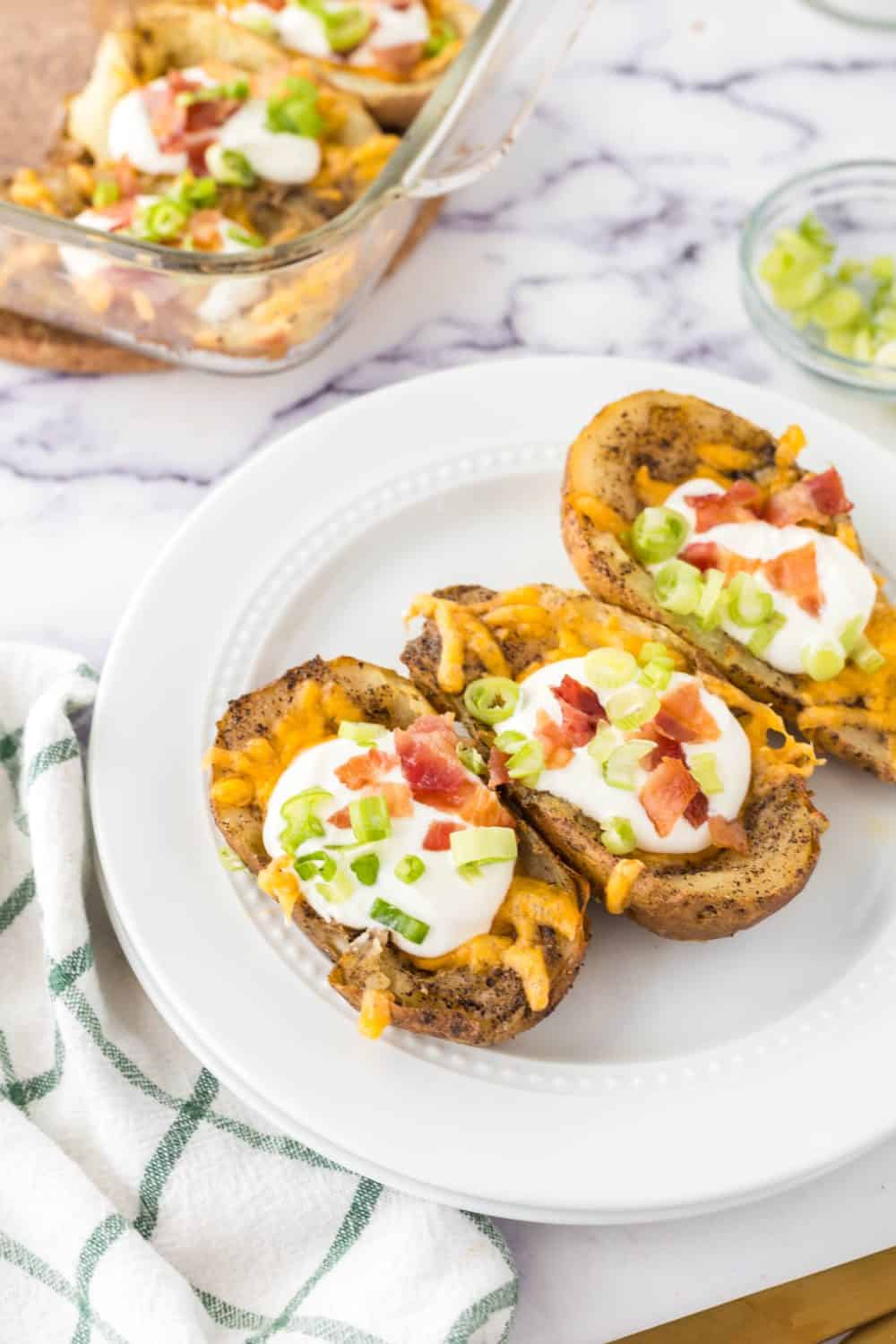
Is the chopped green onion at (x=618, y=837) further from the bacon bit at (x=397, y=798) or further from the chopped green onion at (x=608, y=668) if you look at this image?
the bacon bit at (x=397, y=798)

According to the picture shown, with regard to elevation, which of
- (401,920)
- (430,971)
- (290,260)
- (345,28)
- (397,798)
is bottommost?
(430,971)

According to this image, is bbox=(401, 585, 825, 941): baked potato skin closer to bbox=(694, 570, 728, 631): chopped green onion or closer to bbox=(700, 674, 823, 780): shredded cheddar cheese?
bbox=(700, 674, 823, 780): shredded cheddar cheese

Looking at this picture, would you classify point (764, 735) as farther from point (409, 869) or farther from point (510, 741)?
point (409, 869)

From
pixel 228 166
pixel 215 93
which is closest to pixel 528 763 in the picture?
pixel 228 166

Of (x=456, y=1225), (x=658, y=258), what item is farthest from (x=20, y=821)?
(x=658, y=258)

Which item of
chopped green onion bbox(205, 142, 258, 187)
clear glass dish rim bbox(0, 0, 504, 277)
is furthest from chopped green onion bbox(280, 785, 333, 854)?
chopped green onion bbox(205, 142, 258, 187)

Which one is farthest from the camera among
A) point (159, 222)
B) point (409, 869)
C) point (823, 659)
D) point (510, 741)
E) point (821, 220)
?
point (821, 220)
